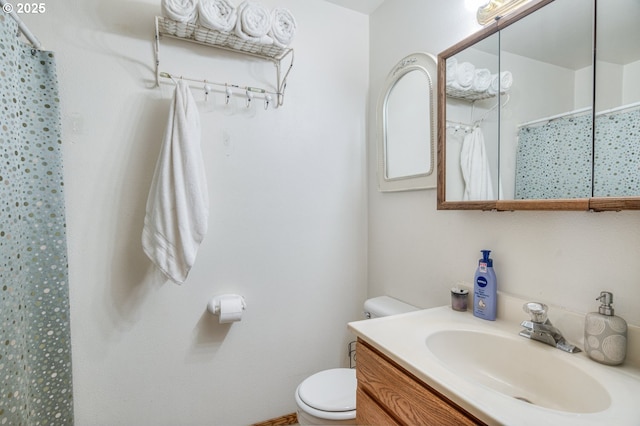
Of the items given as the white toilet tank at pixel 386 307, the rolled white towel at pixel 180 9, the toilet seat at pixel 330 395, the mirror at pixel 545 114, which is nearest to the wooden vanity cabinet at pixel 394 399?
the toilet seat at pixel 330 395

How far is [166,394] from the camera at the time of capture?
1450 millimetres

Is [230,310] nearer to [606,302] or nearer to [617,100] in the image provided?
[606,302]

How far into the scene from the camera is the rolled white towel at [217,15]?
4.15 feet

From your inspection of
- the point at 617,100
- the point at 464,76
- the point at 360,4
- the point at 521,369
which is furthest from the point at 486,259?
the point at 360,4

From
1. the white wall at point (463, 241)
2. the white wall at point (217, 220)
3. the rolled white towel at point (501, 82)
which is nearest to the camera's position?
the white wall at point (463, 241)

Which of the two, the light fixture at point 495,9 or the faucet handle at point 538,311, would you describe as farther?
the light fixture at point 495,9

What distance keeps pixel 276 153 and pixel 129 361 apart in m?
1.23

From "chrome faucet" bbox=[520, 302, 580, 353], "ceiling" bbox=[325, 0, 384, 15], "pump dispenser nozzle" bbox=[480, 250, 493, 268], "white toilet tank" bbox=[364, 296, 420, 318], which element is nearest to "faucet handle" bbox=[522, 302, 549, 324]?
"chrome faucet" bbox=[520, 302, 580, 353]

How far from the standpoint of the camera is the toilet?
3.99 ft

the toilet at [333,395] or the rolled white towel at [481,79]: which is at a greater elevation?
the rolled white towel at [481,79]

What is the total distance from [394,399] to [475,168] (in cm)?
88

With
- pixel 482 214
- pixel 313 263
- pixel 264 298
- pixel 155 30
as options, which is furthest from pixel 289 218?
pixel 155 30

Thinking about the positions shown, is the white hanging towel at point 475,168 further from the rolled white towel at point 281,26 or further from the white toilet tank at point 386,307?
the rolled white towel at point 281,26

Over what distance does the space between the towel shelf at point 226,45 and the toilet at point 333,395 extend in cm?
124
